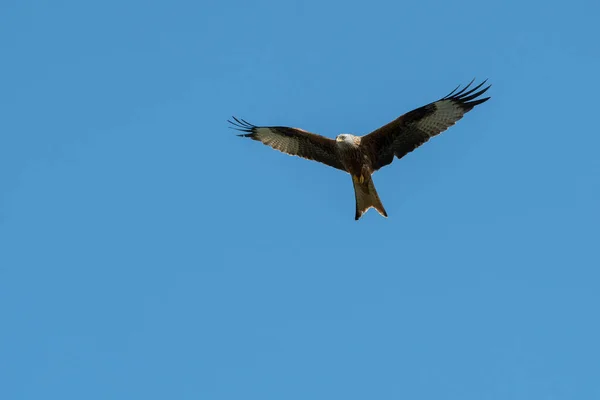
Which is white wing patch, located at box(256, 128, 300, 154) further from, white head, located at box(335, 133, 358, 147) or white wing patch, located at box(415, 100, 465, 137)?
white wing patch, located at box(415, 100, 465, 137)

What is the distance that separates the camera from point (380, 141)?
62.1 feet

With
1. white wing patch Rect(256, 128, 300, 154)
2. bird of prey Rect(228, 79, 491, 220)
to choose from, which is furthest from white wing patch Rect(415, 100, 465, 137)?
white wing patch Rect(256, 128, 300, 154)

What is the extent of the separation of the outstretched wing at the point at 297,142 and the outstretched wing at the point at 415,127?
2.47 ft

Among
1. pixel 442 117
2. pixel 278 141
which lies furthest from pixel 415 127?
pixel 278 141

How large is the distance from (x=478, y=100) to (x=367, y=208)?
2471 millimetres

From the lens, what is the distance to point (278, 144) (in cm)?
1994

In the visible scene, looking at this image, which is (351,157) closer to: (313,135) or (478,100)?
(313,135)

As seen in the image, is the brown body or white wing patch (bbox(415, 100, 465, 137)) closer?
white wing patch (bbox(415, 100, 465, 137))

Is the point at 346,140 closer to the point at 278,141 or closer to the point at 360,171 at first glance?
the point at 360,171

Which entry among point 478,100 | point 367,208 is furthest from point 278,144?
point 478,100

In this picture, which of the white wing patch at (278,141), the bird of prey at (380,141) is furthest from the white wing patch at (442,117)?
the white wing patch at (278,141)

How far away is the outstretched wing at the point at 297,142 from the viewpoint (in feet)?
63.9

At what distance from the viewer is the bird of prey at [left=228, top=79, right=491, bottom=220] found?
18547 millimetres

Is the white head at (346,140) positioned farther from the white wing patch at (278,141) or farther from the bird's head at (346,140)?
the white wing patch at (278,141)
